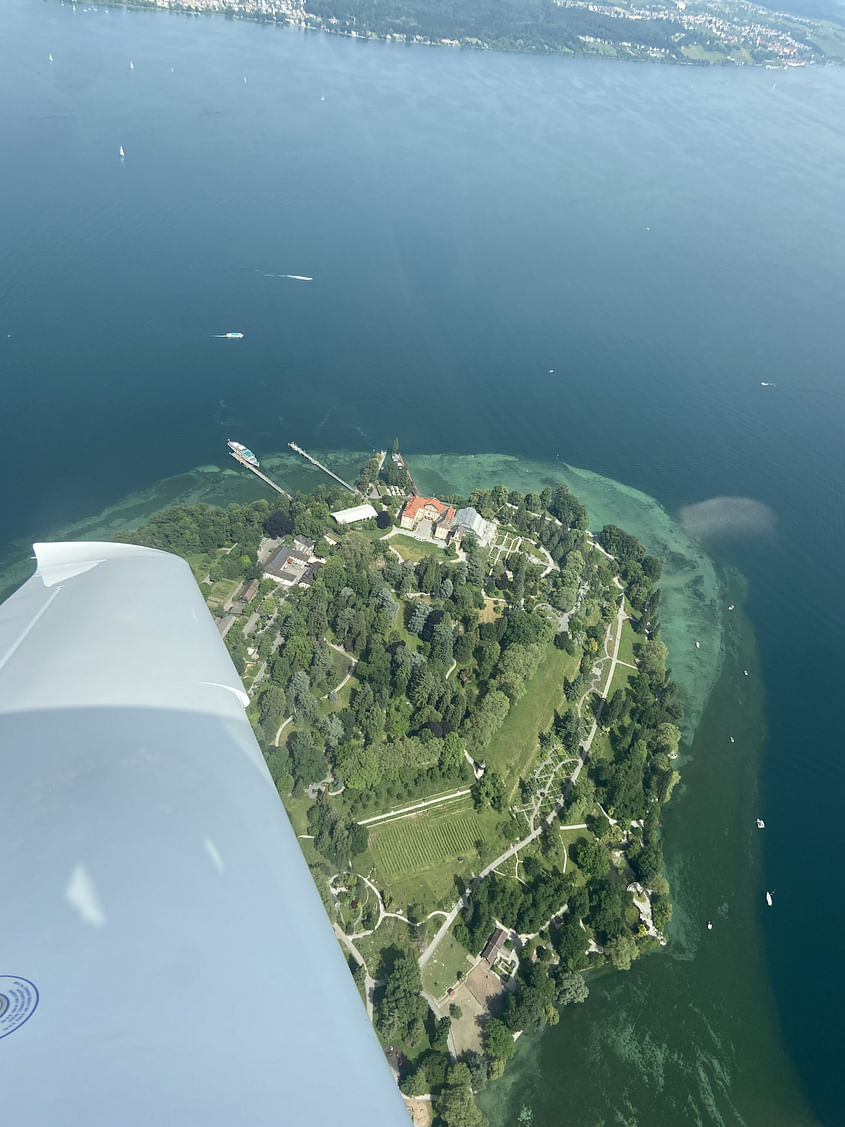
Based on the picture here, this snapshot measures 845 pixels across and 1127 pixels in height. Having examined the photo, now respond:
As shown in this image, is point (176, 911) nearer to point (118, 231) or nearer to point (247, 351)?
point (247, 351)

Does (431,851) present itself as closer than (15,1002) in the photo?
No

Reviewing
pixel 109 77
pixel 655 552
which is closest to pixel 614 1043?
pixel 655 552

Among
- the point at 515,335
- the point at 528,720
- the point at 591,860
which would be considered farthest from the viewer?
the point at 515,335

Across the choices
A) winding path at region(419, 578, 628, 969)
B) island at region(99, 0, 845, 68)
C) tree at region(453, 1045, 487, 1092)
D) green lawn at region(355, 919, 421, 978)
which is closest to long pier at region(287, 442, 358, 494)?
winding path at region(419, 578, 628, 969)

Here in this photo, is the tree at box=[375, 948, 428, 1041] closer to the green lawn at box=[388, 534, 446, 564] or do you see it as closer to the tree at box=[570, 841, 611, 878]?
the tree at box=[570, 841, 611, 878]

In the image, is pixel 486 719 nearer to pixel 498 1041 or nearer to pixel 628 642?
pixel 628 642

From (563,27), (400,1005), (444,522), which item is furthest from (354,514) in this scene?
(563,27)

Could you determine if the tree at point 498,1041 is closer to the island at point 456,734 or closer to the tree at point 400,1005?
the island at point 456,734
